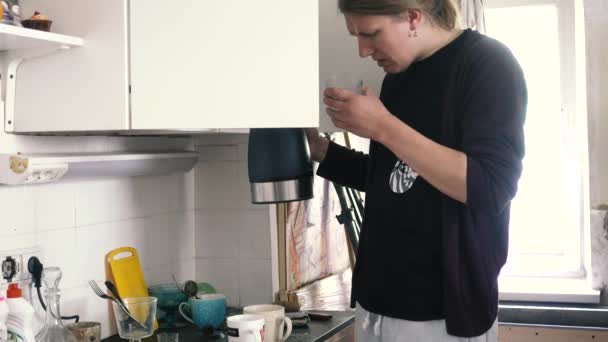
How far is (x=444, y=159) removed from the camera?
1463 millimetres

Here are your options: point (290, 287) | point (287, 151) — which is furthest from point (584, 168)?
point (287, 151)

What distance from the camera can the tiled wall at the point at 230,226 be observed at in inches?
94.3

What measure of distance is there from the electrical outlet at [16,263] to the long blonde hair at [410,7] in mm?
908

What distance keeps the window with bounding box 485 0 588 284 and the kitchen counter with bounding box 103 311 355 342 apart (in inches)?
39.6

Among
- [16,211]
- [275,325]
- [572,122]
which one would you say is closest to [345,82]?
[275,325]

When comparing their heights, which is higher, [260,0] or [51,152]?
[260,0]

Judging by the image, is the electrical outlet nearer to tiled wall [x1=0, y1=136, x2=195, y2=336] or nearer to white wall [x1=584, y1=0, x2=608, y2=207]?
tiled wall [x1=0, y1=136, x2=195, y2=336]

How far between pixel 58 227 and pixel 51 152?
20 cm

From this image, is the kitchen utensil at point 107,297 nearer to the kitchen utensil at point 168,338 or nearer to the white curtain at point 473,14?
the kitchen utensil at point 168,338

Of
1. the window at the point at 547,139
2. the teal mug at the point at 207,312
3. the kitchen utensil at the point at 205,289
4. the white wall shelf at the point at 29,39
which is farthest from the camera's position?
the window at the point at 547,139

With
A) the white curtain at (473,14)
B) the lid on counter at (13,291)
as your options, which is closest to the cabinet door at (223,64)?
the lid on counter at (13,291)

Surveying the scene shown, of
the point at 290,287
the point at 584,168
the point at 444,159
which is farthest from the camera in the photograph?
the point at 584,168

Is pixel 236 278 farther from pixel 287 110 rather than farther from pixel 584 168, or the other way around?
pixel 584 168

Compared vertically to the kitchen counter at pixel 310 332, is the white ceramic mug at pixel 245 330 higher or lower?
higher
